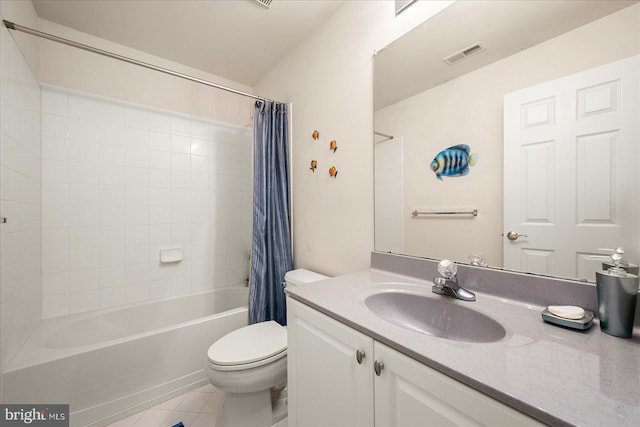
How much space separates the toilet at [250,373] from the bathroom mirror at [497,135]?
83cm

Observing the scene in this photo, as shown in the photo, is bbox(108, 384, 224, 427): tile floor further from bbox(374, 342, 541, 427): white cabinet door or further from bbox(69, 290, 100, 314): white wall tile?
bbox(374, 342, 541, 427): white cabinet door

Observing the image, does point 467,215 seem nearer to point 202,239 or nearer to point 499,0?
point 499,0

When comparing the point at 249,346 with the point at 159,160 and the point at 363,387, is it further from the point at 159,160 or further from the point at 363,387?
the point at 159,160

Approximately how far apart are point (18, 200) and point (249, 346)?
1476mm

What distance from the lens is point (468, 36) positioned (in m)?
1.02

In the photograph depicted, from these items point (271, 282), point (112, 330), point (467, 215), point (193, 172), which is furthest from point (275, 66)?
point (112, 330)

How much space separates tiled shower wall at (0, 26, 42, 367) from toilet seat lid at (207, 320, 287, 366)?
0.96 metres

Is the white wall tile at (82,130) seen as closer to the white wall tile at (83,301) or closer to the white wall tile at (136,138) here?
the white wall tile at (136,138)

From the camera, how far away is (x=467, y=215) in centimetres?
102

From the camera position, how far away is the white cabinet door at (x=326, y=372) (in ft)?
2.30

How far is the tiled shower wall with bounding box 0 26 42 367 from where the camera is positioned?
3.86 ft

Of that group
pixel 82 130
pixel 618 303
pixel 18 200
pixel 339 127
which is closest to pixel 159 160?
pixel 82 130

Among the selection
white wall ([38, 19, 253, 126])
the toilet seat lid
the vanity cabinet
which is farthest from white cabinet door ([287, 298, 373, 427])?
white wall ([38, 19, 253, 126])

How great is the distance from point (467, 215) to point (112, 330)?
2431mm
